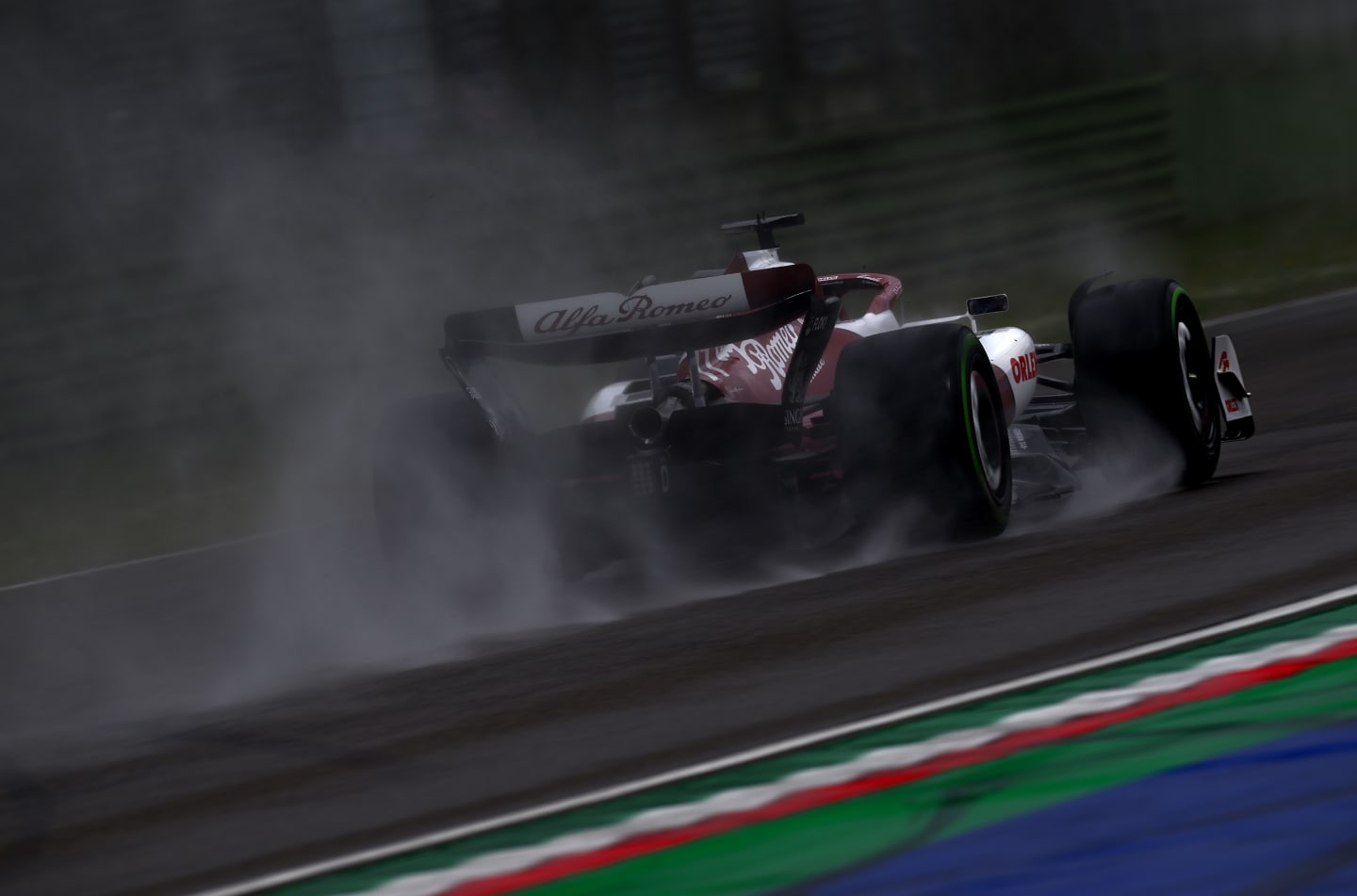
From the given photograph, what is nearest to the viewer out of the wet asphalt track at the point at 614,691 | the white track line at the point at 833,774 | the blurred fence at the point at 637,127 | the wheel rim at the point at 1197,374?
the white track line at the point at 833,774

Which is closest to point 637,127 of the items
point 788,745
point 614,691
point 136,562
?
point 136,562

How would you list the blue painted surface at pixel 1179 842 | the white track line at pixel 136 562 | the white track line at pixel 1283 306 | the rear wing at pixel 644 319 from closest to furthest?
the blue painted surface at pixel 1179 842, the rear wing at pixel 644 319, the white track line at pixel 136 562, the white track line at pixel 1283 306

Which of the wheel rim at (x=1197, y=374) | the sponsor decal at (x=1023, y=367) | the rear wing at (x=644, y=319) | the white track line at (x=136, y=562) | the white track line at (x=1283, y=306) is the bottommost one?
the white track line at (x=1283, y=306)

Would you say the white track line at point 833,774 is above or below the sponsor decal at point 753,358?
below

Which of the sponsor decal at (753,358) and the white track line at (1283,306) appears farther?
the white track line at (1283,306)

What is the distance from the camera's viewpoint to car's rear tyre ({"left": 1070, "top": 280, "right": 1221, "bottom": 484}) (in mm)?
7012

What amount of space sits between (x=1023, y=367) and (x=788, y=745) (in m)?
3.40

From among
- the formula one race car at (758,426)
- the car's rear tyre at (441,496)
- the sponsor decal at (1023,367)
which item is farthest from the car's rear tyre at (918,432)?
the car's rear tyre at (441,496)

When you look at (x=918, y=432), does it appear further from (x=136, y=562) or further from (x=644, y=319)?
(x=136, y=562)

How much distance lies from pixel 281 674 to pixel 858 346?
2.17 meters

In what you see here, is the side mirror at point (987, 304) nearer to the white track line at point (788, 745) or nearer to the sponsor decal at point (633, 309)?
the sponsor decal at point (633, 309)

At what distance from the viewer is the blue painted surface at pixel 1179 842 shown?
3146mm

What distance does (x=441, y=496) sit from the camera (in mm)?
6695

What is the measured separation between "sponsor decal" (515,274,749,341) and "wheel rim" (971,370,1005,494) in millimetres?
860
